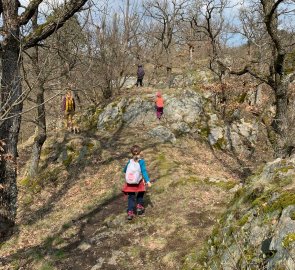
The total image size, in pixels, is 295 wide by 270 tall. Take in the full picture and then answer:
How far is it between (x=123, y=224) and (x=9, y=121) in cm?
413

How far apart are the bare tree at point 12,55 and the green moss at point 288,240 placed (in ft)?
19.3

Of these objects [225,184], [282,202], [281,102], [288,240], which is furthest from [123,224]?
[281,102]

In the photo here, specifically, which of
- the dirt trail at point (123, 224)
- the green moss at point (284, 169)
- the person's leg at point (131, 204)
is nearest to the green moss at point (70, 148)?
the dirt trail at point (123, 224)

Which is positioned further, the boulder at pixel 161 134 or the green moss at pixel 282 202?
the boulder at pixel 161 134

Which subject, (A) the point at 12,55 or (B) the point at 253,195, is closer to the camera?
(B) the point at 253,195

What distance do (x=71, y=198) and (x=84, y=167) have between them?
101 inches

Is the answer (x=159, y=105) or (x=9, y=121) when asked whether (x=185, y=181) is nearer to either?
(x=9, y=121)

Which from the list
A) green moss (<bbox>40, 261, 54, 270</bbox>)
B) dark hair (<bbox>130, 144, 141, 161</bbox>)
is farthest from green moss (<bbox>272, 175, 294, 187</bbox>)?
green moss (<bbox>40, 261, 54, 270</bbox>)

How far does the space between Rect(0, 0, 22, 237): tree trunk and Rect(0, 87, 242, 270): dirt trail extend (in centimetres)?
104

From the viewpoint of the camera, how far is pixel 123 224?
924cm

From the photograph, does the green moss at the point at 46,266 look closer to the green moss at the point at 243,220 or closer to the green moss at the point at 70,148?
the green moss at the point at 243,220

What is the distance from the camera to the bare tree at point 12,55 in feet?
26.6

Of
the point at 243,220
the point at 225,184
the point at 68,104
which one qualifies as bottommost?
the point at 225,184

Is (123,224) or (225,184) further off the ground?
(225,184)
